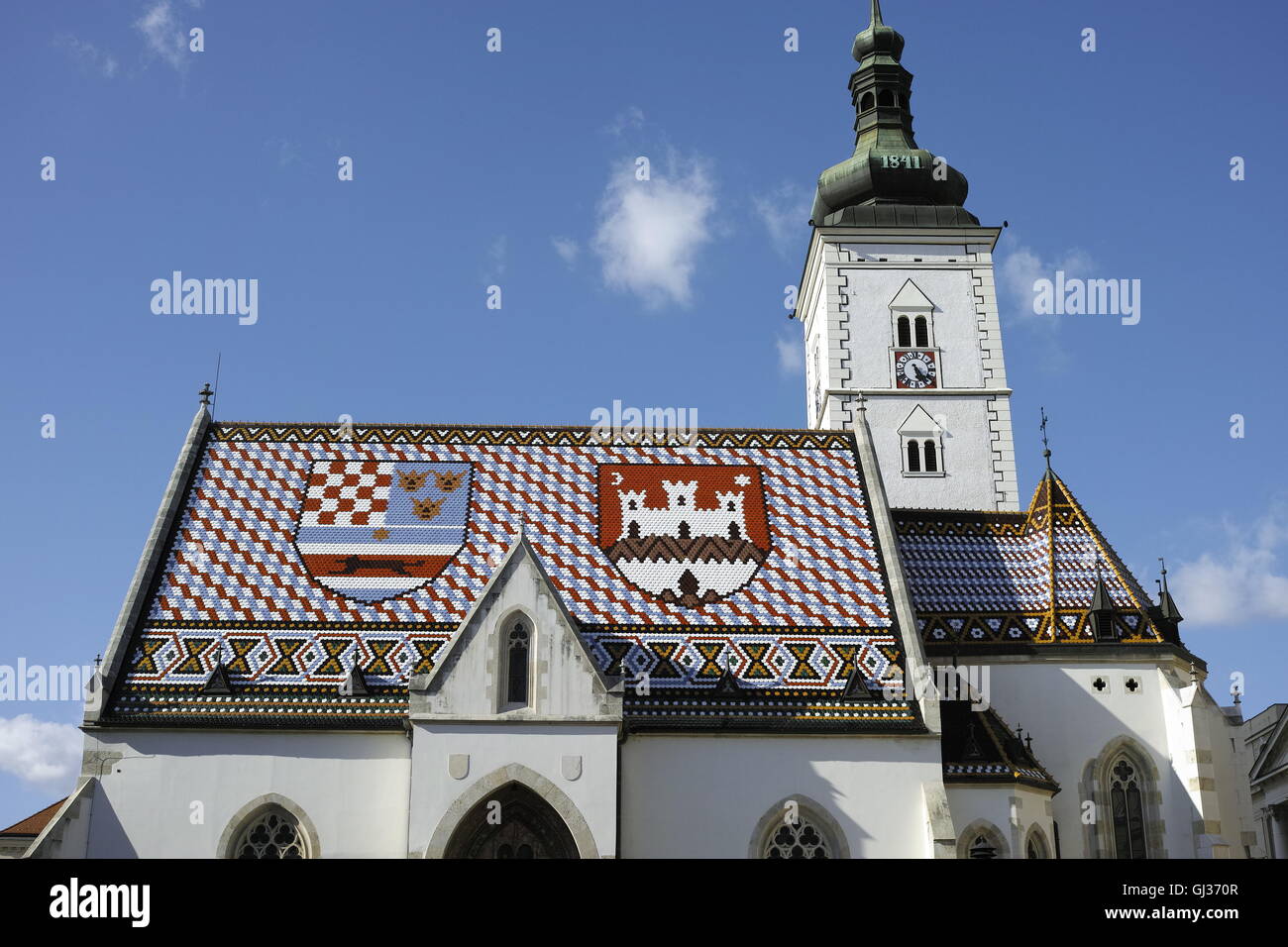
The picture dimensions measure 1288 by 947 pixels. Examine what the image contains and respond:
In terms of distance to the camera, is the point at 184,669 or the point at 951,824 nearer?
the point at 951,824

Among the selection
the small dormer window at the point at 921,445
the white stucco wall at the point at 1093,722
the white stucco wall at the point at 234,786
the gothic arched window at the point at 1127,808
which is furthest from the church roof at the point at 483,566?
the small dormer window at the point at 921,445

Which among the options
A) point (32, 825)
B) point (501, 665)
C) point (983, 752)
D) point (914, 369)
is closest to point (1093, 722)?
point (983, 752)

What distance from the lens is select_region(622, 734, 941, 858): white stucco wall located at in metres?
24.8

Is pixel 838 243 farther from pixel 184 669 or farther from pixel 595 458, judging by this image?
pixel 184 669

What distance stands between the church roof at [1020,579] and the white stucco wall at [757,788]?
18.3ft

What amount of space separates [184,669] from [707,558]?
10.3 meters

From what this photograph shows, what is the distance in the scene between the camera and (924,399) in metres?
40.1

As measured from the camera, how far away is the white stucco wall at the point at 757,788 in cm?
2484

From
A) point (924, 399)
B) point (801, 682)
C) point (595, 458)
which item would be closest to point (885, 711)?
point (801, 682)

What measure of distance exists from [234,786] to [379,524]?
6453 mm

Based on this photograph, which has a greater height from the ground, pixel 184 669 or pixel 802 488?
pixel 802 488
